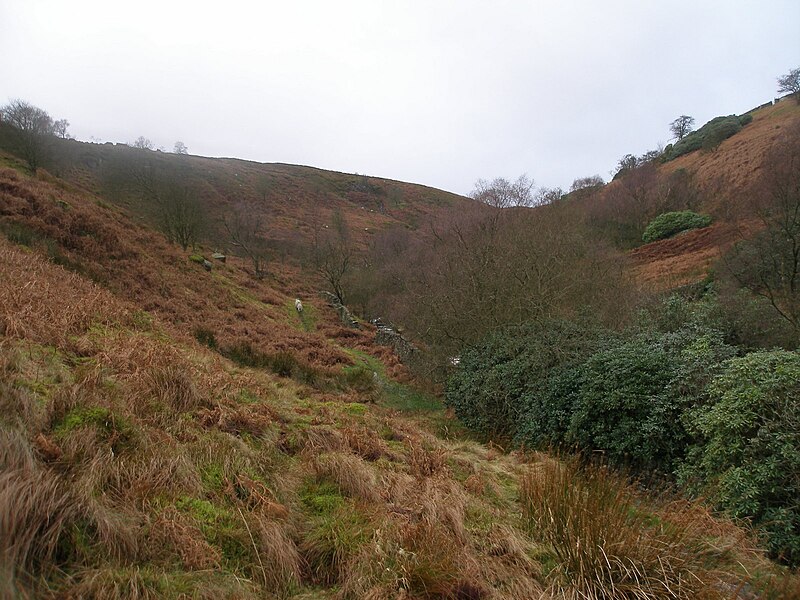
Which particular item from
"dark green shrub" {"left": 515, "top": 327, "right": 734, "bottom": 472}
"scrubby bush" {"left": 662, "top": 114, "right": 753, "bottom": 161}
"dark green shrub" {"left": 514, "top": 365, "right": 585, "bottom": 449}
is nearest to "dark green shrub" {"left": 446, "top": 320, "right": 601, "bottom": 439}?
"dark green shrub" {"left": 514, "top": 365, "right": 585, "bottom": 449}

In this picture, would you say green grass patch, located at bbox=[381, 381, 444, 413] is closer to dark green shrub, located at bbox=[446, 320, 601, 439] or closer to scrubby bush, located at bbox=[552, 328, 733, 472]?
dark green shrub, located at bbox=[446, 320, 601, 439]

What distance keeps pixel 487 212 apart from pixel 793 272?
405 inches

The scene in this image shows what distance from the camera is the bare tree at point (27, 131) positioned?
27484 mm

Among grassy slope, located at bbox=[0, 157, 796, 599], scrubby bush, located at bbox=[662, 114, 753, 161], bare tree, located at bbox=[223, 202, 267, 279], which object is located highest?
scrubby bush, located at bbox=[662, 114, 753, 161]

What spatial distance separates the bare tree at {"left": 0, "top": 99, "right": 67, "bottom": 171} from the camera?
90.2 feet

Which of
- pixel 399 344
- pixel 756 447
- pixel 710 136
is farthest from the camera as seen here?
pixel 710 136

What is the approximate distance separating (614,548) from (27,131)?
→ 39.7m

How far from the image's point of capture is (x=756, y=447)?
387cm

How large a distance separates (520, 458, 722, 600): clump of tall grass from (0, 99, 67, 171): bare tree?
114 ft

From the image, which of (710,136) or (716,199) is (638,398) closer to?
(716,199)

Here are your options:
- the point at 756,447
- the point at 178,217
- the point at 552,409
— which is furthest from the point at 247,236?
the point at 756,447

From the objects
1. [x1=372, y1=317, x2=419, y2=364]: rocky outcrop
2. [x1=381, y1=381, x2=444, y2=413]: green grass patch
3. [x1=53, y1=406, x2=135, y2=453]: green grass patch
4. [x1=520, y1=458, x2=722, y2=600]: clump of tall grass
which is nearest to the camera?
Answer: [x1=520, y1=458, x2=722, y2=600]: clump of tall grass

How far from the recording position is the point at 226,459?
3.45m

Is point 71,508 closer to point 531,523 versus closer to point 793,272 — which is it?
point 531,523
